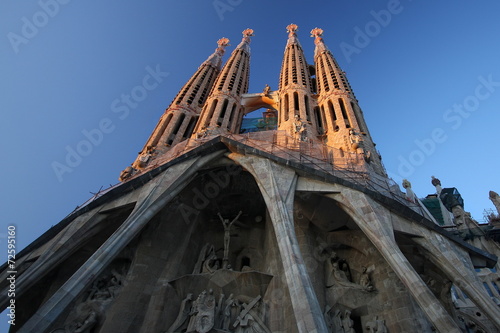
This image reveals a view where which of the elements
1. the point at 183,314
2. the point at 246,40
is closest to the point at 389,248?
the point at 183,314

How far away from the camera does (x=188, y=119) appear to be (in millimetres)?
22828

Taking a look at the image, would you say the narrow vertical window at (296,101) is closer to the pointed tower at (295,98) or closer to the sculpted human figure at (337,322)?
the pointed tower at (295,98)

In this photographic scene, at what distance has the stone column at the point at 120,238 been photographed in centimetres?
721

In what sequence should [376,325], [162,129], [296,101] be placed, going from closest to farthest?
[376,325] → [162,129] → [296,101]

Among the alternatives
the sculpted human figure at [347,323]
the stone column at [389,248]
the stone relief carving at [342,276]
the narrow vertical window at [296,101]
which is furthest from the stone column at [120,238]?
the narrow vertical window at [296,101]

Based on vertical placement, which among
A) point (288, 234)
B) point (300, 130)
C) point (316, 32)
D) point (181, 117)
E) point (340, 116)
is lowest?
point (288, 234)

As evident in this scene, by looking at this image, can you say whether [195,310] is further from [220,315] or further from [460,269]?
[460,269]

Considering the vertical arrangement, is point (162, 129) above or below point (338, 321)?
above

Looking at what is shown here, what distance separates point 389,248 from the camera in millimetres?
8242

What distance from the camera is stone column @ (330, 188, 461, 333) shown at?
6648 mm

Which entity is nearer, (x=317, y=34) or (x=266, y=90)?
(x=266, y=90)

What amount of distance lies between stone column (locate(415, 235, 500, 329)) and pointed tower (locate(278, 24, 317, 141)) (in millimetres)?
8814

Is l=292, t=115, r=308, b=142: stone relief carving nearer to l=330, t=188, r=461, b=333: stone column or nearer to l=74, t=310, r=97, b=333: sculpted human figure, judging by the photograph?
l=330, t=188, r=461, b=333: stone column

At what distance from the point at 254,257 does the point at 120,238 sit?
5352 millimetres
